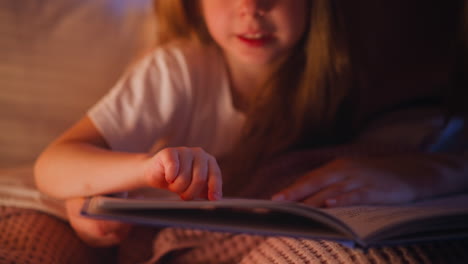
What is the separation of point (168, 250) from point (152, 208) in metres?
0.28

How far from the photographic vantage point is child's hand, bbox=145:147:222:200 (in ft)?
1.66

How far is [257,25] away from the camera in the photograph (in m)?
0.77

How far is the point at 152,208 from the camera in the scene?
0.44 meters

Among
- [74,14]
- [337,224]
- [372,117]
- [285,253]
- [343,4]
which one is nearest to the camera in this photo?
[337,224]

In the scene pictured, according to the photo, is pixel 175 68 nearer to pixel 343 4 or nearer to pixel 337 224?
pixel 343 4

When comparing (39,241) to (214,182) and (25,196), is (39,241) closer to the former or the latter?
(25,196)

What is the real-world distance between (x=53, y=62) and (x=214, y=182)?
0.60m

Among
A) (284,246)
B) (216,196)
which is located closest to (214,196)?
(216,196)

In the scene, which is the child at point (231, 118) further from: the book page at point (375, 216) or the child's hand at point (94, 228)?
the book page at point (375, 216)

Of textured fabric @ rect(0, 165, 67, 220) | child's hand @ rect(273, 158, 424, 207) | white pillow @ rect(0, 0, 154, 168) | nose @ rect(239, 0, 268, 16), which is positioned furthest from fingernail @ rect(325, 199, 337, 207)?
white pillow @ rect(0, 0, 154, 168)

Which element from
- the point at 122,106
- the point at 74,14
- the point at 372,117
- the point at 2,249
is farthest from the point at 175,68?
the point at 372,117

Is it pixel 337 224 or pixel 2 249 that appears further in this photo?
pixel 2 249

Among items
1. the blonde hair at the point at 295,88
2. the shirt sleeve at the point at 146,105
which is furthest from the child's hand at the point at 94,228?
the blonde hair at the point at 295,88

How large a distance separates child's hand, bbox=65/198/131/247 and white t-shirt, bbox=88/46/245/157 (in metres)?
0.13
